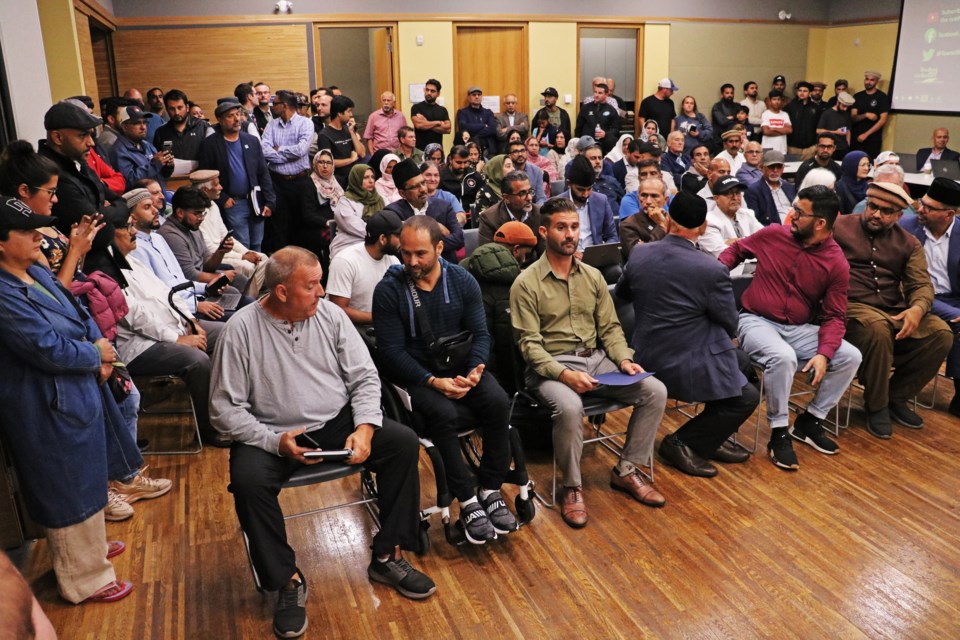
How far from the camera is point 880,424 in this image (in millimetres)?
4418

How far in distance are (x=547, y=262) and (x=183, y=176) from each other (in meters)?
4.28

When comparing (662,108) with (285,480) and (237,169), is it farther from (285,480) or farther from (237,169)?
(285,480)

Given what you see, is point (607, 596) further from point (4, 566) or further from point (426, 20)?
point (426, 20)

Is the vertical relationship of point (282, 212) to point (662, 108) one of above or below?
below

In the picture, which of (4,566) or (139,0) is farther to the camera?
(139,0)

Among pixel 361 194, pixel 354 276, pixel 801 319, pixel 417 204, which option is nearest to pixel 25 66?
pixel 361 194

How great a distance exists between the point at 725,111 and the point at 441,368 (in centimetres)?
1062

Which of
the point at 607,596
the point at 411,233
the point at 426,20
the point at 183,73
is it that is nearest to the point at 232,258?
the point at 411,233

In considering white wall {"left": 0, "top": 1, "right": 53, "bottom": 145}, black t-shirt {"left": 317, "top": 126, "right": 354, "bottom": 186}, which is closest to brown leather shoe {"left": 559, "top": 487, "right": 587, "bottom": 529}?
white wall {"left": 0, "top": 1, "right": 53, "bottom": 145}

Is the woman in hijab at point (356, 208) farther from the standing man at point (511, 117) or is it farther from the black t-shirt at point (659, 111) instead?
the black t-shirt at point (659, 111)

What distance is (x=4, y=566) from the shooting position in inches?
22.1

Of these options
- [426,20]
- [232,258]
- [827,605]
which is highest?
[426,20]

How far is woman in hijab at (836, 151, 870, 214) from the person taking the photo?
6.70 m

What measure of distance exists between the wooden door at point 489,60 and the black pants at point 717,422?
8.65 metres
